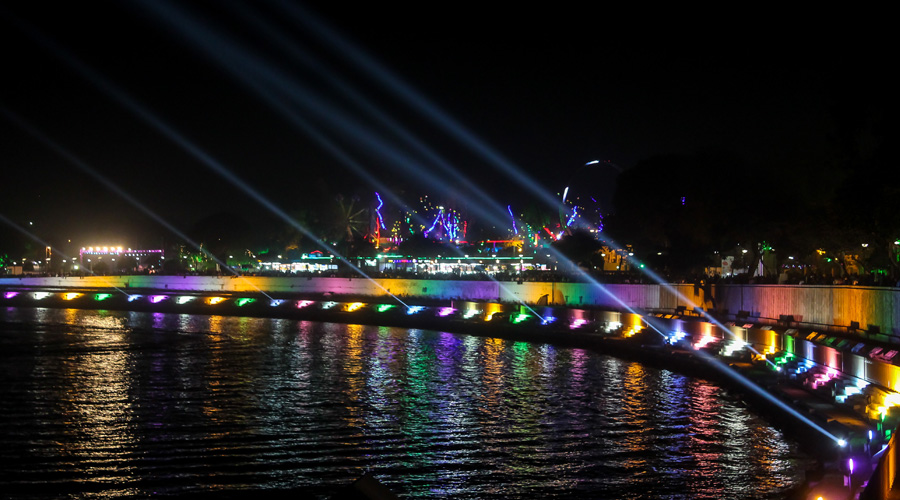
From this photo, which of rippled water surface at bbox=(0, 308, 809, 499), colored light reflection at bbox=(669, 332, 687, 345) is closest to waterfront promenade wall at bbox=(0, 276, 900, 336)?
colored light reflection at bbox=(669, 332, 687, 345)

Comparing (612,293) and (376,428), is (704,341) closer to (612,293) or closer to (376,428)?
(612,293)

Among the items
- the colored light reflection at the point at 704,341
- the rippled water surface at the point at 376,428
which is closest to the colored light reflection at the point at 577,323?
the rippled water surface at the point at 376,428

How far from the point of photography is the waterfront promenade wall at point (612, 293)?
91.2 ft

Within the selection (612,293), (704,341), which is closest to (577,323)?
(612,293)

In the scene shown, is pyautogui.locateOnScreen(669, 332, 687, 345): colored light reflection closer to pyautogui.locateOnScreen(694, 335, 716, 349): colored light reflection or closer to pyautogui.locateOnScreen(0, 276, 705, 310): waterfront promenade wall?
pyautogui.locateOnScreen(694, 335, 716, 349): colored light reflection

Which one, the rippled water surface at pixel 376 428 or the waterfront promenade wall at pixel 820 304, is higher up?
the waterfront promenade wall at pixel 820 304

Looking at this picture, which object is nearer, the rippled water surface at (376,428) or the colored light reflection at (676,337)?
the rippled water surface at (376,428)

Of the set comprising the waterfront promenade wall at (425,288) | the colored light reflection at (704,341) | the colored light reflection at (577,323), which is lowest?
the colored light reflection at (704,341)

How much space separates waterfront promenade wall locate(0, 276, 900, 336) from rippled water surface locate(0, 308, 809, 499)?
6147 mm

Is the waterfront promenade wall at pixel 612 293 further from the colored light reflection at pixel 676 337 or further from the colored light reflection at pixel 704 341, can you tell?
the colored light reflection at pixel 676 337

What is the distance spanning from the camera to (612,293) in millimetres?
48469

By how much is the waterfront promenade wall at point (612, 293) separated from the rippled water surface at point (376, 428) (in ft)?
20.2

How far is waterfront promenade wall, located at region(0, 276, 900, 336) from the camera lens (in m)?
27.8

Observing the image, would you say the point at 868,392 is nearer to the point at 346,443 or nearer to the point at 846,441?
the point at 846,441
